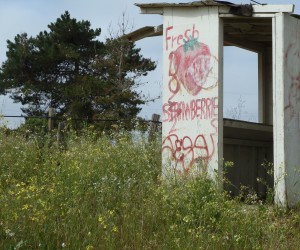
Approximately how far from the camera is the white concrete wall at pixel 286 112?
25.9 feet

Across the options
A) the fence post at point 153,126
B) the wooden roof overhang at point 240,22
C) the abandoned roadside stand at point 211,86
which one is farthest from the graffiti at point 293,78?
the fence post at point 153,126

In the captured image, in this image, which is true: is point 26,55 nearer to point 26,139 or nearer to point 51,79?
point 51,79

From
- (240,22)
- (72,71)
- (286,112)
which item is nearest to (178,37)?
(240,22)

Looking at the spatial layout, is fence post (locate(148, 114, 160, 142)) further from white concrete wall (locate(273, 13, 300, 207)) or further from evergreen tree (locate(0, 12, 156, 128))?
evergreen tree (locate(0, 12, 156, 128))

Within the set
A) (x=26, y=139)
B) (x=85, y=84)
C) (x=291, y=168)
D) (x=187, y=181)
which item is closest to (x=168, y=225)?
(x=187, y=181)

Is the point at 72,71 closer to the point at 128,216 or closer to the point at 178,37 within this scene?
the point at 178,37

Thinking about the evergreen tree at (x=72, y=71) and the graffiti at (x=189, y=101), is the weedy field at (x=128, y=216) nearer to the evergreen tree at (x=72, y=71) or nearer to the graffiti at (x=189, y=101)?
the graffiti at (x=189, y=101)

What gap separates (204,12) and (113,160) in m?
2.63

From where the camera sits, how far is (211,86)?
27.1 feet

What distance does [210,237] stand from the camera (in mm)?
5574

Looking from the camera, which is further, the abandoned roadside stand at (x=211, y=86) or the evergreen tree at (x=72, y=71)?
the evergreen tree at (x=72, y=71)

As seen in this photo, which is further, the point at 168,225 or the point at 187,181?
the point at 187,181

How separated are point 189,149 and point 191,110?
590 millimetres

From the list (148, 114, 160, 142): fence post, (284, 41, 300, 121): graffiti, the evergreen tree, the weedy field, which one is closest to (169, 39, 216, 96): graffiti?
(284, 41, 300, 121): graffiti
